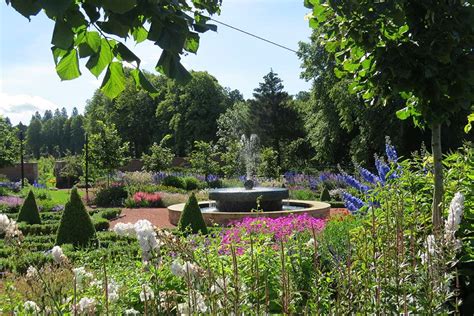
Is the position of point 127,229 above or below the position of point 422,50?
below

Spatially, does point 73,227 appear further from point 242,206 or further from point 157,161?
point 157,161

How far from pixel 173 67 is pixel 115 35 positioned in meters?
0.24

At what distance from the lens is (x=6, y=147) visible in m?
25.4

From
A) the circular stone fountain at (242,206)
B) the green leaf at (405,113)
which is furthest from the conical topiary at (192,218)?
the green leaf at (405,113)

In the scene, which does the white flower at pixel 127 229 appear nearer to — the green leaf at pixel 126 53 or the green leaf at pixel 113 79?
the green leaf at pixel 113 79

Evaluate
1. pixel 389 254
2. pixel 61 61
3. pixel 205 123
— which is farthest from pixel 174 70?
pixel 205 123

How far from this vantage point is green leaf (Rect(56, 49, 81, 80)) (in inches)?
79.4

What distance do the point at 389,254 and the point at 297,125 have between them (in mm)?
38103

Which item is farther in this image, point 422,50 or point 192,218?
point 192,218

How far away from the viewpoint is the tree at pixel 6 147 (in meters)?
23.9

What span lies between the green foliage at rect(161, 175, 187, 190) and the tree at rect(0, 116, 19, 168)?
7.55 m

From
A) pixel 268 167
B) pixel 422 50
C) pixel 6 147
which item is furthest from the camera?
pixel 268 167

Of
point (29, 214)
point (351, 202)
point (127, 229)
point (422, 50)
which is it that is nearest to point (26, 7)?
point (127, 229)

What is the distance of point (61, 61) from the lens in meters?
2.02
